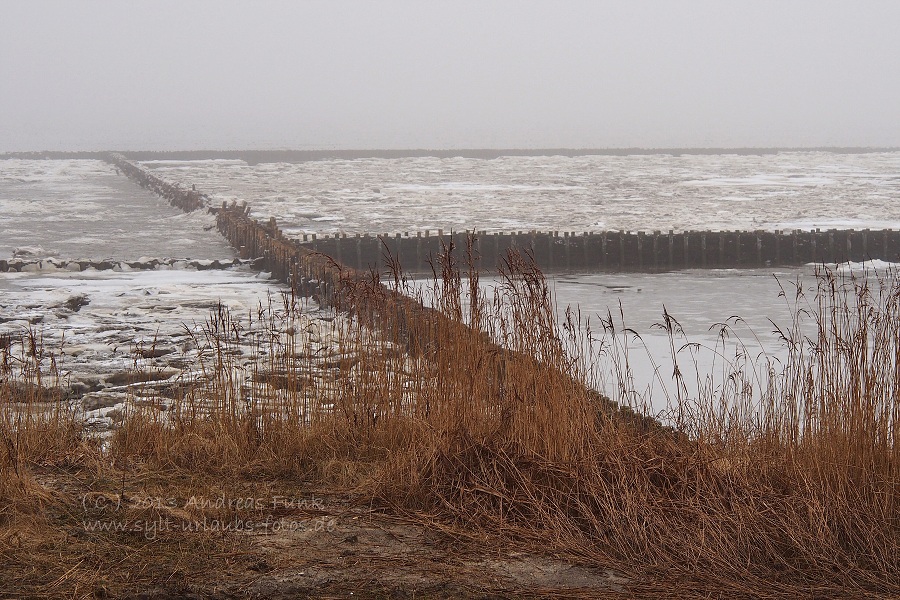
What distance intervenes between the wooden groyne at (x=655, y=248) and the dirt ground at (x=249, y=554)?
57.7 feet

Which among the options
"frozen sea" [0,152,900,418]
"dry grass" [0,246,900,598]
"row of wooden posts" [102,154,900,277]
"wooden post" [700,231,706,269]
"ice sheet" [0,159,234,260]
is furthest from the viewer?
"ice sheet" [0,159,234,260]

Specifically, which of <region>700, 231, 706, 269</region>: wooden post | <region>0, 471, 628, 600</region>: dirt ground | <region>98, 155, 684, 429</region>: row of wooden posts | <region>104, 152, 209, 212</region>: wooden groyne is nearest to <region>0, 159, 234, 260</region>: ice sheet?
<region>104, 152, 209, 212</region>: wooden groyne

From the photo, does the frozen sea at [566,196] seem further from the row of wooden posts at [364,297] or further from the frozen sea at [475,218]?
the row of wooden posts at [364,297]

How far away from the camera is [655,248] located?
23031mm

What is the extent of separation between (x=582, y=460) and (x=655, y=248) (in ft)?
60.2

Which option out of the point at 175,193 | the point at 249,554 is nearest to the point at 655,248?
the point at 249,554

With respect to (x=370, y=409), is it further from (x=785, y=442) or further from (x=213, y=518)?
(x=785, y=442)

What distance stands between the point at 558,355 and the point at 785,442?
4.58 feet

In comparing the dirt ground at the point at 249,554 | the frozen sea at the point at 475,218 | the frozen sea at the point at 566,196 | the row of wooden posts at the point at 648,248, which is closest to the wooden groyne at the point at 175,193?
the frozen sea at the point at 475,218

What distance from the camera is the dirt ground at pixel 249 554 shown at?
4.26 meters

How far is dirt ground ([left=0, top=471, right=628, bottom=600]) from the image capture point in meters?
4.26

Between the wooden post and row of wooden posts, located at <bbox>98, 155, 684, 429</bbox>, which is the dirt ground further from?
the wooden post

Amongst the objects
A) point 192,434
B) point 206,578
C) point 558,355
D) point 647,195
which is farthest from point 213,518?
point 647,195

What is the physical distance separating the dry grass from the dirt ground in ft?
0.66
